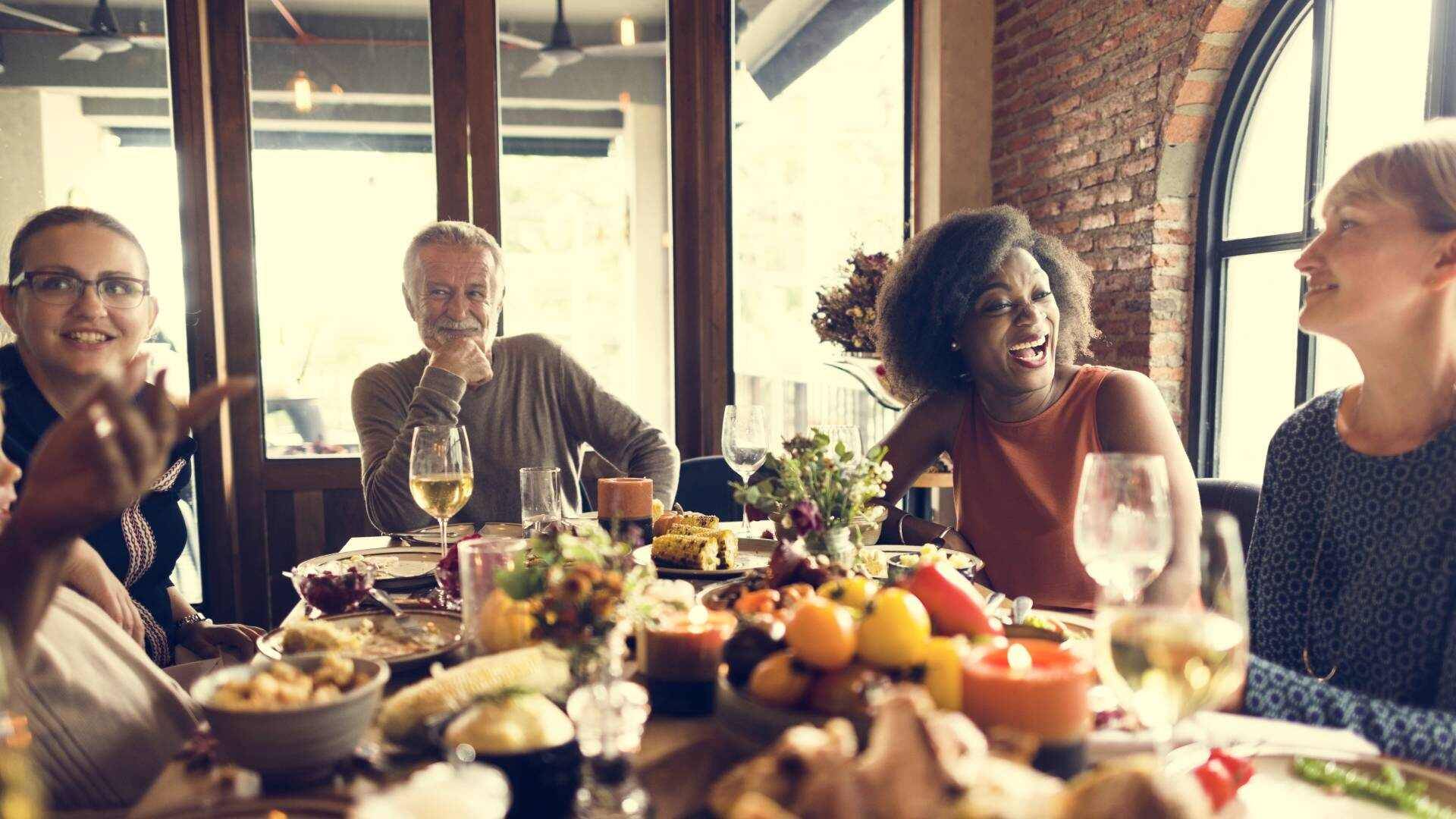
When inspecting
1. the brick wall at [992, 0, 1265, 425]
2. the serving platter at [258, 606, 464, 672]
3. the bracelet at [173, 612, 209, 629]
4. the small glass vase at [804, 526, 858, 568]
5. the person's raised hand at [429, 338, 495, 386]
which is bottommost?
the bracelet at [173, 612, 209, 629]

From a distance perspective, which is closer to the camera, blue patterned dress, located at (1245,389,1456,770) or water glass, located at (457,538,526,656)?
water glass, located at (457,538,526,656)

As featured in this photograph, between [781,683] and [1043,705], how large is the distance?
23 cm

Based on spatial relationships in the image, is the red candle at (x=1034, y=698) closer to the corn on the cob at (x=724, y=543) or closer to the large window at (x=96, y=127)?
the corn on the cob at (x=724, y=543)

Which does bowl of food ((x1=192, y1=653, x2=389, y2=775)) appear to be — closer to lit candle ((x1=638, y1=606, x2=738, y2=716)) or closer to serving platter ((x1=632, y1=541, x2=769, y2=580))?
lit candle ((x1=638, y1=606, x2=738, y2=716))

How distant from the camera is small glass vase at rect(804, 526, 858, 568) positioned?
140 centimetres

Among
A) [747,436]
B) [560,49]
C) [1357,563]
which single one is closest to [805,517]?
[747,436]

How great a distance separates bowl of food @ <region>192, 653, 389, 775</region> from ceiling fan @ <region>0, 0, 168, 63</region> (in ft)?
11.7

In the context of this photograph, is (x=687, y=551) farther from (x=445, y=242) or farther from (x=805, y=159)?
(x=805, y=159)

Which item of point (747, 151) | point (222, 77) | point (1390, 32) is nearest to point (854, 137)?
point (747, 151)

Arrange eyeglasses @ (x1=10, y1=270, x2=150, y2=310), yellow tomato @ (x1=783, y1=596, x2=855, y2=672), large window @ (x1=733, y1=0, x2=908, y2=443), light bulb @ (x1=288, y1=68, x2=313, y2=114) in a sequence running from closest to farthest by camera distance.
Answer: yellow tomato @ (x1=783, y1=596, x2=855, y2=672) → eyeglasses @ (x1=10, y1=270, x2=150, y2=310) → light bulb @ (x1=288, y1=68, x2=313, y2=114) → large window @ (x1=733, y1=0, x2=908, y2=443)

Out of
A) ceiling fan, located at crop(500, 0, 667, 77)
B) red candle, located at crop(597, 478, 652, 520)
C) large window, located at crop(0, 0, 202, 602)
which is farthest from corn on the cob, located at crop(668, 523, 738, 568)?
ceiling fan, located at crop(500, 0, 667, 77)

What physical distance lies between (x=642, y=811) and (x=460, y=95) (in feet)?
11.8

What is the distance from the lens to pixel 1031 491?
210cm

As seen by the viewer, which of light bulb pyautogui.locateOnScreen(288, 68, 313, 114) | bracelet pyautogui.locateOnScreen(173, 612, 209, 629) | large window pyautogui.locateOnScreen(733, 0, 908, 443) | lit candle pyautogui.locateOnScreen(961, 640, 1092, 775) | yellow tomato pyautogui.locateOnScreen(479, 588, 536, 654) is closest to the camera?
lit candle pyautogui.locateOnScreen(961, 640, 1092, 775)
